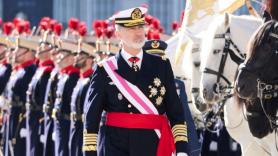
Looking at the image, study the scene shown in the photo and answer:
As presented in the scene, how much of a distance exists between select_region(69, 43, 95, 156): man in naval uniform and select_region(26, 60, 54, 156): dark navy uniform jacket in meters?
1.39

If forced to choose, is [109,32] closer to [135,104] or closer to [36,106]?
[36,106]

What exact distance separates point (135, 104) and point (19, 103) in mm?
7203

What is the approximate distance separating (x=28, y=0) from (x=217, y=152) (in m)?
43.1

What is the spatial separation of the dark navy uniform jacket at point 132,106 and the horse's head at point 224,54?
2.49 meters

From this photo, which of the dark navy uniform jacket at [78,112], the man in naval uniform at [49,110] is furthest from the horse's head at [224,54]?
the man in naval uniform at [49,110]

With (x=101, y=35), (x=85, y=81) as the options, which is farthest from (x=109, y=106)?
(x=101, y=35)

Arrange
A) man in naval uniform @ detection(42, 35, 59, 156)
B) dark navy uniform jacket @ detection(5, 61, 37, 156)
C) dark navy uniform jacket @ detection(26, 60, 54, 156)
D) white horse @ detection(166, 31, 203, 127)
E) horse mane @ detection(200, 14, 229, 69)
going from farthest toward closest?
dark navy uniform jacket @ detection(5, 61, 37, 156) < dark navy uniform jacket @ detection(26, 60, 54, 156) < man in naval uniform @ detection(42, 35, 59, 156) < white horse @ detection(166, 31, 203, 127) < horse mane @ detection(200, 14, 229, 69)

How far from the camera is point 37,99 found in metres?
17.5

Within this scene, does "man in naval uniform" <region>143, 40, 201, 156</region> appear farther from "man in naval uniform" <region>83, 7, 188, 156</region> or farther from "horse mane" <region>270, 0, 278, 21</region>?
"man in naval uniform" <region>83, 7, 188, 156</region>

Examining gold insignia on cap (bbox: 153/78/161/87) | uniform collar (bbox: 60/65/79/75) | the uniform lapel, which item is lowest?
uniform collar (bbox: 60/65/79/75)

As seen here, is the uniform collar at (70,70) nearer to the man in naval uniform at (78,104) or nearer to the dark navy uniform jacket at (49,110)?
the man in naval uniform at (78,104)

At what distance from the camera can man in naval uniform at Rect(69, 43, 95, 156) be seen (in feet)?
51.0

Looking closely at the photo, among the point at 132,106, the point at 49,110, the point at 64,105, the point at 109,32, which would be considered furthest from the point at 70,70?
the point at 132,106

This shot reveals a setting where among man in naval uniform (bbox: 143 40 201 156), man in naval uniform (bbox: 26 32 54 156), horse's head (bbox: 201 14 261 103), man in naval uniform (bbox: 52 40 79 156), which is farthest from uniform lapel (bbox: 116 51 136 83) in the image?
man in naval uniform (bbox: 26 32 54 156)
